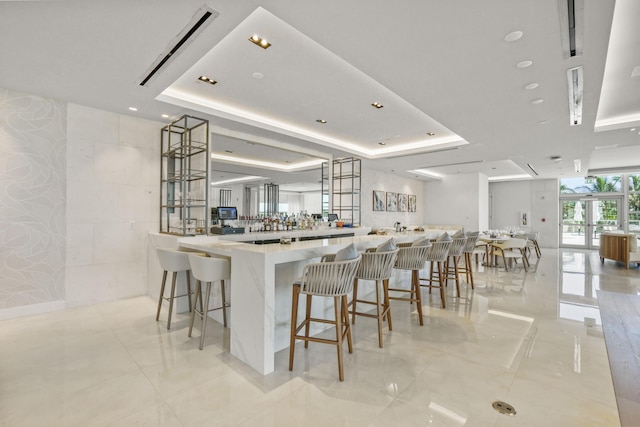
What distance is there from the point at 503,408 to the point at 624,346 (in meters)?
2.07

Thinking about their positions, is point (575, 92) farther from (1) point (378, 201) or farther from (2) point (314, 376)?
(1) point (378, 201)

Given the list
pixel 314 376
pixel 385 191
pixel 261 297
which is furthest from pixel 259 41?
pixel 385 191

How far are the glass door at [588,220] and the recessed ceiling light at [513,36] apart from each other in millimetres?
12546

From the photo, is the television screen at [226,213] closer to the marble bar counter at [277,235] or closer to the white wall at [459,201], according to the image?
the marble bar counter at [277,235]

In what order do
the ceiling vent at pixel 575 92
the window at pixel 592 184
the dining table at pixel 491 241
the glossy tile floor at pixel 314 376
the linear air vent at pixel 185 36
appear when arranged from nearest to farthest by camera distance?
1. the glossy tile floor at pixel 314 376
2. the linear air vent at pixel 185 36
3. the ceiling vent at pixel 575 92
4. the dining table at pixel 491 241
5. the window at pixel 592 184

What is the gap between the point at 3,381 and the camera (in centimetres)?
227

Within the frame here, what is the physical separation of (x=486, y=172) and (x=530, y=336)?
359 inches

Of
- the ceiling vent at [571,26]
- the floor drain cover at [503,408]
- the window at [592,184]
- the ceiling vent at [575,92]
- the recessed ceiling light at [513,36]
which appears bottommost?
the floor drain cover at [503,408]

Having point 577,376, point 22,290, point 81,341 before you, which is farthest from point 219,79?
point 577,376

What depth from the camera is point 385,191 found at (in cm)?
1012

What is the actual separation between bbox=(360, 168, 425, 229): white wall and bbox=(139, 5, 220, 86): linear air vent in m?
6.30

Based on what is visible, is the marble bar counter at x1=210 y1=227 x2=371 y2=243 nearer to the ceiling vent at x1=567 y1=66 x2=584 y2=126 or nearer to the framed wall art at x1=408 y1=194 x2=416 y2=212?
the ceiling vent at x1=567 y1=66 x2=584 y2=126

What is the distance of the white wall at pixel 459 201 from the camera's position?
11.1m

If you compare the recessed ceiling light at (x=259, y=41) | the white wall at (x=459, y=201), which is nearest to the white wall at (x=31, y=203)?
the recessed ceiling light at (x=259, y=41)
